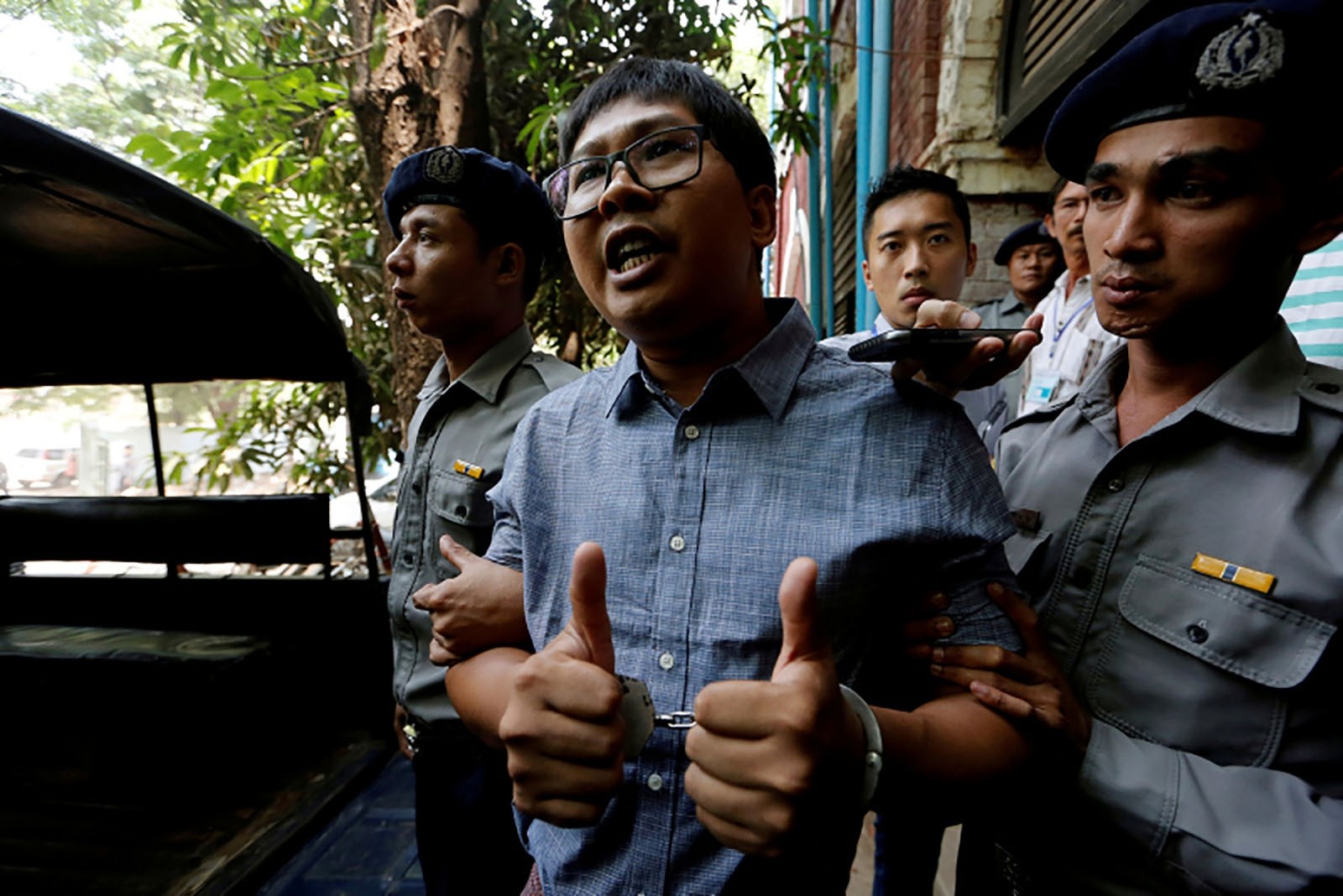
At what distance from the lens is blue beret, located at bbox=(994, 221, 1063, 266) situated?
331 cm

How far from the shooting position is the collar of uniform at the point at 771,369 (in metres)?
1.07

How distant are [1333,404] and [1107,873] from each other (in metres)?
0.80

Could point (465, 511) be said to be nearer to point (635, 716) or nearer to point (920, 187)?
point (635, 716)

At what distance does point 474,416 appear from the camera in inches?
78.2

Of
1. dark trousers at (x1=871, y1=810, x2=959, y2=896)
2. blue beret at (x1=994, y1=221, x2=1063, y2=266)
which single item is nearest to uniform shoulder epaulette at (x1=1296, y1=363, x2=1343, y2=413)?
dark trousers at (x1=871, y1=810, x2=959, y2=896)

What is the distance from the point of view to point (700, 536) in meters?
1.03

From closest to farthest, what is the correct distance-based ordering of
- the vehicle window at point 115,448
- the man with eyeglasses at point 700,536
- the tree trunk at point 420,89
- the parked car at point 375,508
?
the man with eyeglasses at point 700,536, the tree trunk at point 420,89, the vehicle window at point 115,448, the parked car at point 375,508

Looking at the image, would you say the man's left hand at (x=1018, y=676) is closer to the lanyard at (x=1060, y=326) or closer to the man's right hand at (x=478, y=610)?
the man's right hand at (x=478, y=610)

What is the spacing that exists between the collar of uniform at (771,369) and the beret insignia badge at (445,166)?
44.9 inches

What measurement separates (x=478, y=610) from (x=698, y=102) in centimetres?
97

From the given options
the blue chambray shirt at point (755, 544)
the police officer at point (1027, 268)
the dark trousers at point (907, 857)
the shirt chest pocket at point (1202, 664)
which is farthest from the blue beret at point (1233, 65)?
the police officer at point (1027, 268)

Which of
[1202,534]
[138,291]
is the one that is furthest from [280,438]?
[1202,534]

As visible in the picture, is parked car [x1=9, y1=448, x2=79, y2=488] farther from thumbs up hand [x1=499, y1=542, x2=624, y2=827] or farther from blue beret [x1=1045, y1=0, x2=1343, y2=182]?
blue beret [x1=1045, y1=0, x2=1343, y2=182]

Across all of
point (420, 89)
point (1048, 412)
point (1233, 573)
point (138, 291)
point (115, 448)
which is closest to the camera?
point (1233, 573)
